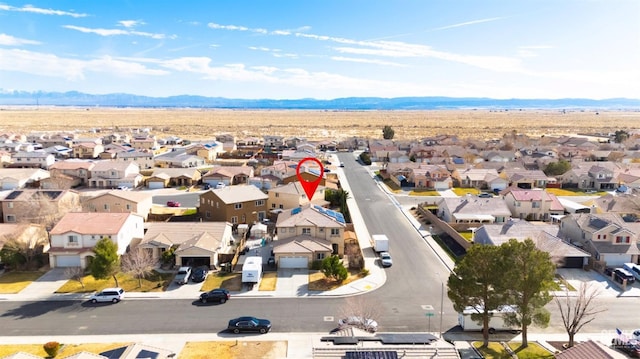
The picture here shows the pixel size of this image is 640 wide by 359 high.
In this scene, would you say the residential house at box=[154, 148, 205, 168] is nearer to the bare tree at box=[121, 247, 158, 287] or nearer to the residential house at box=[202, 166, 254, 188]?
the residential house at box=[202, 166, 254, 188]

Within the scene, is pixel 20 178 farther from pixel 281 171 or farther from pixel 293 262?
pixel 293 262

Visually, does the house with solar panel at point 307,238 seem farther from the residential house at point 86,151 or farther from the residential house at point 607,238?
the residential house at point 86,151

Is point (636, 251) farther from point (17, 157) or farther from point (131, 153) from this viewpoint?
Answer: point (17, 157)

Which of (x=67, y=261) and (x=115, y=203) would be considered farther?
(x=115, y=203)

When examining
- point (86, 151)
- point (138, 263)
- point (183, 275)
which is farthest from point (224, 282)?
point (86, 151)

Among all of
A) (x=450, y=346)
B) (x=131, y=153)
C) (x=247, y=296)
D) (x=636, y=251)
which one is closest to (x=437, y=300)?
(x=450, y=346)

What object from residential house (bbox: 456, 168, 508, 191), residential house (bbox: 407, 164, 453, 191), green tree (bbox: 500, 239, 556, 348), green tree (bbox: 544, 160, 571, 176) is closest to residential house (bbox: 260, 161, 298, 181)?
residential house (bbox: 407, 164, 453, 191)

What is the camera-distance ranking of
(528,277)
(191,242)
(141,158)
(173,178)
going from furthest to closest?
(141,158) → (173,178) → (191,242) → (528,277)
